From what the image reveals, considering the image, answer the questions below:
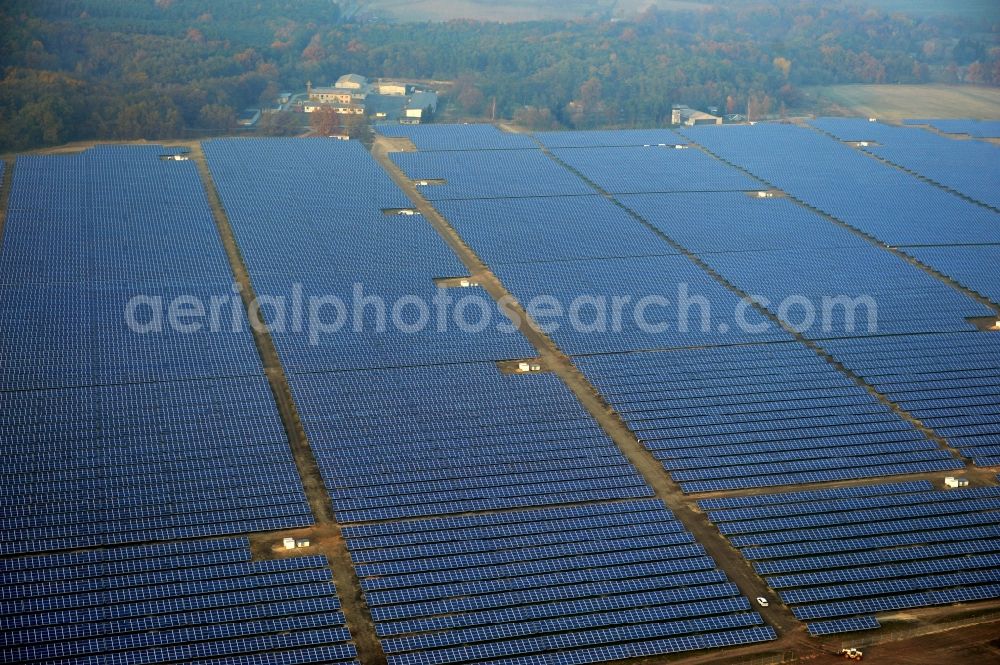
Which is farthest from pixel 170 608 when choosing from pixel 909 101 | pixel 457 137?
pixel 909 101

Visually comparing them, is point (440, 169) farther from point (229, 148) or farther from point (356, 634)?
point (356, 634)

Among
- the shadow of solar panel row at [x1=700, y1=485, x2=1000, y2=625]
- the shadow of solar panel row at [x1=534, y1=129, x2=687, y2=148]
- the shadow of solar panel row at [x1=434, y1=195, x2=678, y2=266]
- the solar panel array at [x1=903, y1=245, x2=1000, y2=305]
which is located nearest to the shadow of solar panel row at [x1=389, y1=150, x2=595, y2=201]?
the shadow of solar panel row at [x1=434, y1=195, x2=678, y2=266]

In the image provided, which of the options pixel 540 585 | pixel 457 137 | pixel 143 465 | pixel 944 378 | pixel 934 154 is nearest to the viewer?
pixel 540 585

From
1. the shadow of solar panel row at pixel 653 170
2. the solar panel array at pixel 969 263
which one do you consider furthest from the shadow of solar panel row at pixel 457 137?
the solar panel array at pixel 969 263

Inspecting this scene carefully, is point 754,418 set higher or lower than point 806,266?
lower

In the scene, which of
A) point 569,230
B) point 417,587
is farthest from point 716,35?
point 417,587

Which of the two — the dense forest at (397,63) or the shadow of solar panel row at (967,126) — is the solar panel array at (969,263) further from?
the dense forest at (397,63)

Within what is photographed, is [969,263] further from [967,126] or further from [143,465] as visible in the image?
[143,465]
